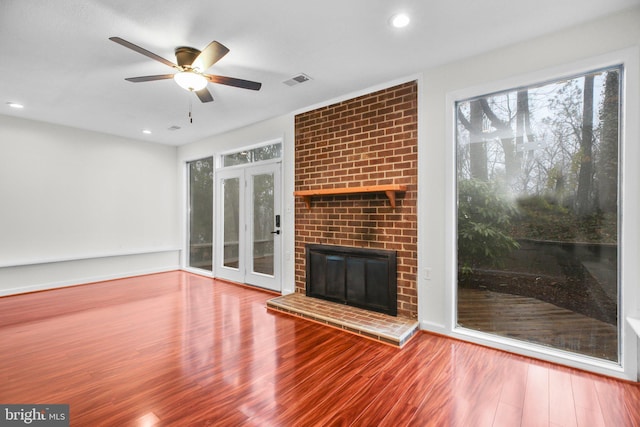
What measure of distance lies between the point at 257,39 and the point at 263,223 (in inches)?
115

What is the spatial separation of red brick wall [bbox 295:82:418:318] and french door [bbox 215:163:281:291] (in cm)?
62

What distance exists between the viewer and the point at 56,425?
177 centimetres

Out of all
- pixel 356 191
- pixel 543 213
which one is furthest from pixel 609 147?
pixel 356 191

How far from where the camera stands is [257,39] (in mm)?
2547

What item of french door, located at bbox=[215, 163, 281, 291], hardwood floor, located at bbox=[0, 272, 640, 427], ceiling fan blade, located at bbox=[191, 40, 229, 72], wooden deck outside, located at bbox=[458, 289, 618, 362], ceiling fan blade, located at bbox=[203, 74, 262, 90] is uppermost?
ceiling fan blade, located at bbox=[191, 40, 229, 72]

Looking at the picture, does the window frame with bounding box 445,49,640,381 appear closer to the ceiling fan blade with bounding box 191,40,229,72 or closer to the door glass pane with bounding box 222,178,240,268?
the ceiling fan blade with bounding box 191,40,229,72

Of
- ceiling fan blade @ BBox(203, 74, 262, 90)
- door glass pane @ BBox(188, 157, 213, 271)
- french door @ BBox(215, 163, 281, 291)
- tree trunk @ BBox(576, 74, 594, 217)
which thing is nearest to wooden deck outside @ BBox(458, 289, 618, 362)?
tree trunk @ BBox(576, 74, 594, 217)

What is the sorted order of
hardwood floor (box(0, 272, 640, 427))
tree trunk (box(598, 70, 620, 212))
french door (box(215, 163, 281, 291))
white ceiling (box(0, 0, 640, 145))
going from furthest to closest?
french door (box(215, 163, 281, 291))
tree trunk (box(598, 70, 620, 212))
white ceiling (box(0, 0, 640, 145))
hardwood floor (box(0, 272, 640, 427))

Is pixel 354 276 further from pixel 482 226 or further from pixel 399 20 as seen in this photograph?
pixel 399 20

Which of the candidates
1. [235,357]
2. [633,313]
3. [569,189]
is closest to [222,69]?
[235,357]

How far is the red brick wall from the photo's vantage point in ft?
10.7

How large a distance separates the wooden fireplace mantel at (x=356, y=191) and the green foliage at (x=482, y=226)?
2.09 ft

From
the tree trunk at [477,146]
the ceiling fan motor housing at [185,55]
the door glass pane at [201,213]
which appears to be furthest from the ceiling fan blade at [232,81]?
the door glass pane at [201,213]

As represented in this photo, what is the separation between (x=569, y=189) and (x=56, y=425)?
Answer: 3960 millimetres
